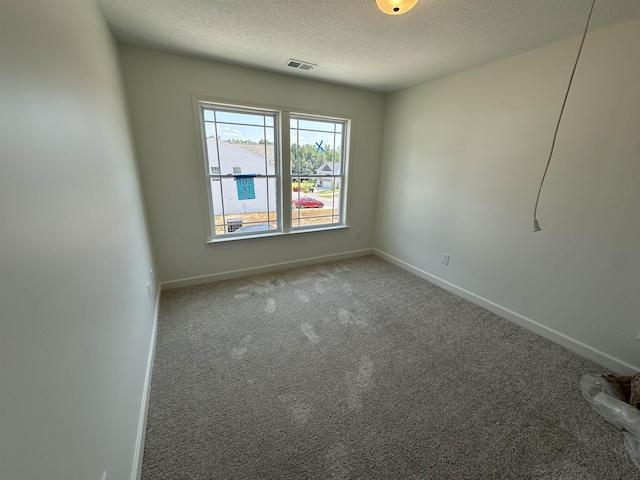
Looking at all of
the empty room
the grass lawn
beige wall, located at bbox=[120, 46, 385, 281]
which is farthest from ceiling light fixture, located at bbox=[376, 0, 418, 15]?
the grass lawn

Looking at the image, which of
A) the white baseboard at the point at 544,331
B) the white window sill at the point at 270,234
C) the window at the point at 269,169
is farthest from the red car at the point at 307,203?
the white baseboard at the point at 544,331

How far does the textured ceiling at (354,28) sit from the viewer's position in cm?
159

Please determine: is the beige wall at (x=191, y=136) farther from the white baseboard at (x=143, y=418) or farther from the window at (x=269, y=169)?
the white baseboard at (x=143, y=418)

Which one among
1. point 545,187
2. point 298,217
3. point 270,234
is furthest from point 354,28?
point 270,234

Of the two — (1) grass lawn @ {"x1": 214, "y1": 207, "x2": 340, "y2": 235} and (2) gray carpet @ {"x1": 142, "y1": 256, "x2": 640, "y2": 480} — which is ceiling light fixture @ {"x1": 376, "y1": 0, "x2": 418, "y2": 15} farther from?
(1) grass lawn @ {"x1": 214, "y1": 207, "x2": 340, "y2": 235}

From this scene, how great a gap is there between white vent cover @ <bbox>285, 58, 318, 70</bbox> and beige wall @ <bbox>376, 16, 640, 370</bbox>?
4.53 feet

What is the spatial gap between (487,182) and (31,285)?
122 inches

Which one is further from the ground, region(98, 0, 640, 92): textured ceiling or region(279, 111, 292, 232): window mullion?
region(98, 0, 640, 92): textured ceiling

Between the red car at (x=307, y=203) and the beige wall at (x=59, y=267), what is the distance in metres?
2.19

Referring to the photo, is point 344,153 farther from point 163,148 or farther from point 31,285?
point 31,285

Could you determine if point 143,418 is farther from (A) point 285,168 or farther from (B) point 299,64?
(B) point 299,64

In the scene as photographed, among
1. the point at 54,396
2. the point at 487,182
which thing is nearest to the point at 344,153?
the point at 487,182

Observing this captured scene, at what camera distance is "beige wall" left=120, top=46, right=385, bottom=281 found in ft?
7.85

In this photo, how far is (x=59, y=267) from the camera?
0.71 meters
